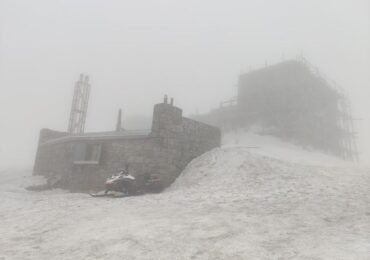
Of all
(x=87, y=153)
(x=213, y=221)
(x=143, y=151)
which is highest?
(x=143, y=151)

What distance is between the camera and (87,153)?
1702 cm

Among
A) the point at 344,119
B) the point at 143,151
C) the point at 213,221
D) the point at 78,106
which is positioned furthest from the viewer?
the point at 344,119

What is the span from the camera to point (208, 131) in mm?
17750

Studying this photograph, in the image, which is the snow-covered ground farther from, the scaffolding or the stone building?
the scaffolding

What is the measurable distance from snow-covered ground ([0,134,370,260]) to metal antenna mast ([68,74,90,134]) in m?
15.1

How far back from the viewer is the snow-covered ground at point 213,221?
576cm

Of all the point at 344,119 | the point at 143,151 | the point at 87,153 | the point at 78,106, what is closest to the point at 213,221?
the point at 143,151

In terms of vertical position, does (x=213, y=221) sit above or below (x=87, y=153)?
below

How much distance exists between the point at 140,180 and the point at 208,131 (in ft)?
18.0

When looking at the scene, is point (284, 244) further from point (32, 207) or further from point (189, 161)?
point (189, 161)

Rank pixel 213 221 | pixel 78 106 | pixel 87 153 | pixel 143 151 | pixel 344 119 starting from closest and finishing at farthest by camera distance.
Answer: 1. pixel 213 221
2. pixel 143 151
3. pixel 87 153
4. pixel 78 106
5. pixel 344 119

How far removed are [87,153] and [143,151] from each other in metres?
4.27

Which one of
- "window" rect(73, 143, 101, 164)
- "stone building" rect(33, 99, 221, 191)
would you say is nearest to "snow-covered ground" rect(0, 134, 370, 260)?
"stone building" rect(33, 99, 221, 191)

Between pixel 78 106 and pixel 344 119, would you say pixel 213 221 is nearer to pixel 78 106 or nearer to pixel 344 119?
pixel 78 106
